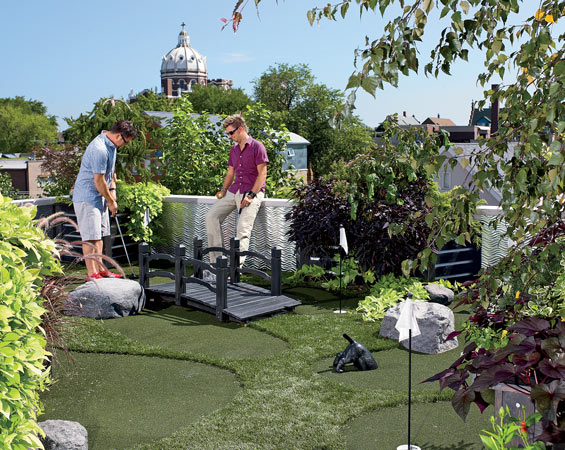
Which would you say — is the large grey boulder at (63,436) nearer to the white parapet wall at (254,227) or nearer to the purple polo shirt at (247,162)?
the purple polo shirt at (247,162)

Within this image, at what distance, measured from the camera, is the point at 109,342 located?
20.2ft

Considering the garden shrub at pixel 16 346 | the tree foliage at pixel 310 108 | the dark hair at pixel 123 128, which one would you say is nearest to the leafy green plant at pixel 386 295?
the dark hair at pixel 123 128

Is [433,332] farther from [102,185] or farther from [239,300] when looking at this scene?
[102,185]

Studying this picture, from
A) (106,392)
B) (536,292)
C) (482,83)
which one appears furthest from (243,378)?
(482,83)

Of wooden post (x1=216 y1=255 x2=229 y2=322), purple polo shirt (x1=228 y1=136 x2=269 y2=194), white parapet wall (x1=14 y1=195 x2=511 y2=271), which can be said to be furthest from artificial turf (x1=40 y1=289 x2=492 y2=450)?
white parapet wall (x1=14 y1=195 x2=511 y2=271)

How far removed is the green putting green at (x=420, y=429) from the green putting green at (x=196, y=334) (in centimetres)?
164

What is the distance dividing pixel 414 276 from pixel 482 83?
5.10 metres

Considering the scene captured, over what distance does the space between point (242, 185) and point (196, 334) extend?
2.99 meters

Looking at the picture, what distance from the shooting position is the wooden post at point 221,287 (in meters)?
6.73

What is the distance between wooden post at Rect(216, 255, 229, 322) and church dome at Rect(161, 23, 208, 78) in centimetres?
18958

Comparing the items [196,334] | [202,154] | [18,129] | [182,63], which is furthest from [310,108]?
[182,63]

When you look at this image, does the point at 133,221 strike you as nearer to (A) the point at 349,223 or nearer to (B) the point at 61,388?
(A) the point at 349,223

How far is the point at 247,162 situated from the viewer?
871 centimetres

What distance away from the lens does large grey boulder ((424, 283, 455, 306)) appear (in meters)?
7.52
